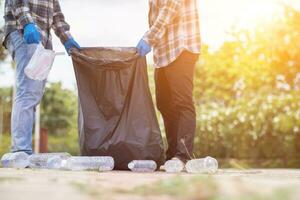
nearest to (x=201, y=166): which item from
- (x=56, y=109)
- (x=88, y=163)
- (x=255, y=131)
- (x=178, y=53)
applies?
(x=88, y=163)

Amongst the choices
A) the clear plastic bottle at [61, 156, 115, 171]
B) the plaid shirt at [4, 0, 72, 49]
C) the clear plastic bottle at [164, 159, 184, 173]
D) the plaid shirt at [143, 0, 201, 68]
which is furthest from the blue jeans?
the clear plastic bottle at [164, 159, 184, 173]

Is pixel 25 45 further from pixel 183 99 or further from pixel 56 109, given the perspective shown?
pixel 56 109

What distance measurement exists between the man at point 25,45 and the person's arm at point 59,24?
140 millimetres

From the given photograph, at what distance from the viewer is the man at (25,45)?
4.16 meters

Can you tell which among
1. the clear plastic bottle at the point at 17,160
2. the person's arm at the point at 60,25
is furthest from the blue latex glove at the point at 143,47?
the clear plastic bottle at the point at 17,160

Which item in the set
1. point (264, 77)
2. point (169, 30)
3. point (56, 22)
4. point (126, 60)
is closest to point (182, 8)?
point (169, 30)

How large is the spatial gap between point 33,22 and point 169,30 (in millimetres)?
1081

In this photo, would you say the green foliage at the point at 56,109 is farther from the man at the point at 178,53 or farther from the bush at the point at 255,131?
the man at the point at 178,53

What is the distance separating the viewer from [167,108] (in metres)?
4.38

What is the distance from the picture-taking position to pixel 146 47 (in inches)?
162

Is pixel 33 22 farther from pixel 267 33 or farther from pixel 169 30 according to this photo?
pixel 267 33

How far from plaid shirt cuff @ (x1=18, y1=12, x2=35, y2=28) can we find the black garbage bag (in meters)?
0.42

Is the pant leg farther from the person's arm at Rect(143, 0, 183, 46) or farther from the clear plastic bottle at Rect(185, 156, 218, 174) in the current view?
the clear plastic bottle at Rect(185, 156, 218, 174)

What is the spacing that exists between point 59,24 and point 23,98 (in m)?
0.78
